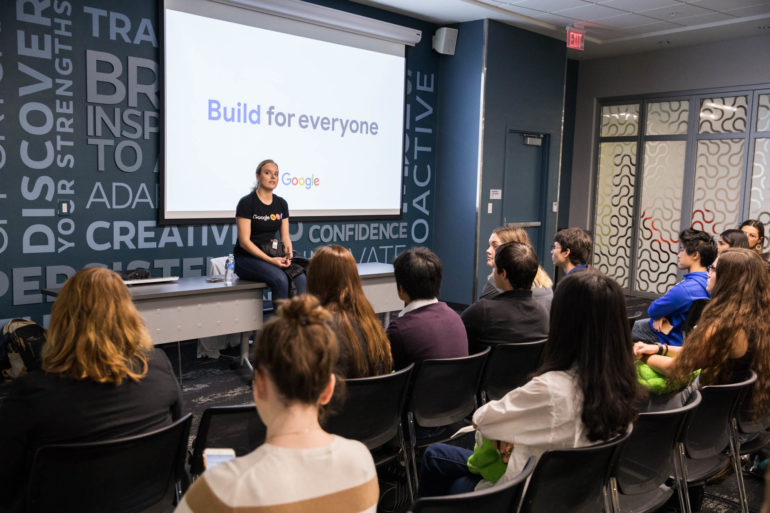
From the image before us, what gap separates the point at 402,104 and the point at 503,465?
5.68 meters

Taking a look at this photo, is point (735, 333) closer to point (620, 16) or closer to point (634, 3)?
point (634, 3)

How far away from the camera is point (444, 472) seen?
214cm

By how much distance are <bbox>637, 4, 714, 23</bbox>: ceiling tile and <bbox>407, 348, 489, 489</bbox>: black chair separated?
17.7 feet

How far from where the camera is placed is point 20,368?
169 inches

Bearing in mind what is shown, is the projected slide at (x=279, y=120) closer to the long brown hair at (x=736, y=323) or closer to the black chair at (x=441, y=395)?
the black chair at (x=441, y=395)

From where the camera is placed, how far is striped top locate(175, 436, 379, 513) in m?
1.11

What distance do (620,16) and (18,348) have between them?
21.2 ft

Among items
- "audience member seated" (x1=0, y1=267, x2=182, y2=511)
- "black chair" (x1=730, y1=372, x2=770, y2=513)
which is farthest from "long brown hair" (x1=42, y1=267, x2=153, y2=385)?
"black chair" (x1=730, y1=372, x2=770, y2=513)

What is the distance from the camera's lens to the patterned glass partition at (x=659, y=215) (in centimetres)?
855

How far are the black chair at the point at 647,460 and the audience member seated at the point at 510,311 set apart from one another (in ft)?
2.86

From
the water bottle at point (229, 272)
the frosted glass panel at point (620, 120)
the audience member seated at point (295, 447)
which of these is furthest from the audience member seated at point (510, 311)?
the frosted glass panel at point (620, 120)

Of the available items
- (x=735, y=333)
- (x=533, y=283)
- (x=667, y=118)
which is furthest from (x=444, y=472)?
(x=667, y=118)

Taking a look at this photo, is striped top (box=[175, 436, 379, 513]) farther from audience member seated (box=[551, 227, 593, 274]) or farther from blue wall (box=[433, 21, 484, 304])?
blue wall (box=[433, 21, 484, 304])

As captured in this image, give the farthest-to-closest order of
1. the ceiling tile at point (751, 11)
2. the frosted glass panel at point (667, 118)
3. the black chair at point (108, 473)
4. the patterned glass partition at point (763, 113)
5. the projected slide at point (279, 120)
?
the frosted glass panel at point (667, 118), the patterned glass partition at point (763, 113), the ceiling tile at point (751, 11), the projected slide at point (279, 120), the black chair at point (108, 473)
